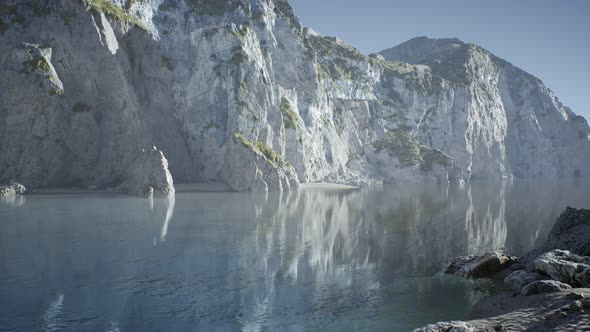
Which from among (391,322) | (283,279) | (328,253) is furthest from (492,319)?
(328,253)

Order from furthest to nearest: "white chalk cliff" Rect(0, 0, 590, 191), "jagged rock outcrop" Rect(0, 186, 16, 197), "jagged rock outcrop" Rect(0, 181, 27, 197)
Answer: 1. "white chalk cliff" Rect(0, 0, 590, 191)
2. "jagged rock outcrop" Rect(0, 181, 27, 197)
3. "jagged rock outcrop" Rect(0, 186, 16, 197)

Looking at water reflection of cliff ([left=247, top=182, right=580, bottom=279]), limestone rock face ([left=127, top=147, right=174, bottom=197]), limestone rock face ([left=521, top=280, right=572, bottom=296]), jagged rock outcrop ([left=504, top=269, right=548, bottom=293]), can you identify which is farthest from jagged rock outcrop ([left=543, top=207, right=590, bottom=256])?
limestone rock face ([left=127, top=147, right=174, bottom=197])

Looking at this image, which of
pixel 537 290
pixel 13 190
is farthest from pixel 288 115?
pixel 537 290

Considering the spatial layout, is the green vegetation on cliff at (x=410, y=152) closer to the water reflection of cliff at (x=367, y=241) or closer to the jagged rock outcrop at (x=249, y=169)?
the jagged rock outcrop at (x=249, y=169)

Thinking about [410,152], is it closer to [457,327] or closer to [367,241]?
[367,241]

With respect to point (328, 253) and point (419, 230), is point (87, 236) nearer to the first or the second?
point (328, 253)

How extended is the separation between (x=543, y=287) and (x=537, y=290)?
1.03ft

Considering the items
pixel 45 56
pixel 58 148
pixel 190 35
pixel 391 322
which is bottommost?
pixel 391 322

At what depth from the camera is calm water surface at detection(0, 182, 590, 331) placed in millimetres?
22953

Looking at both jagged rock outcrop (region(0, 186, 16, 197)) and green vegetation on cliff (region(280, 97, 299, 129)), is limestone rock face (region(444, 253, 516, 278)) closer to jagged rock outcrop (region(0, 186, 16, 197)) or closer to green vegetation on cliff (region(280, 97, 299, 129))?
jagged rock outcrop (region(0, 186, 16, 197))

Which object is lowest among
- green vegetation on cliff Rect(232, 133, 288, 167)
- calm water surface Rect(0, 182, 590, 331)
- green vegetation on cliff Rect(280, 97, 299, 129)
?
calm water surface Rect(0, 182, 590, 331)

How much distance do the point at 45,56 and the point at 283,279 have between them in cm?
8435

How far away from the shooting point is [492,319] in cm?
2153

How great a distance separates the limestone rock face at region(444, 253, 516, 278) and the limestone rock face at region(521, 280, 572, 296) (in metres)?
7.37
